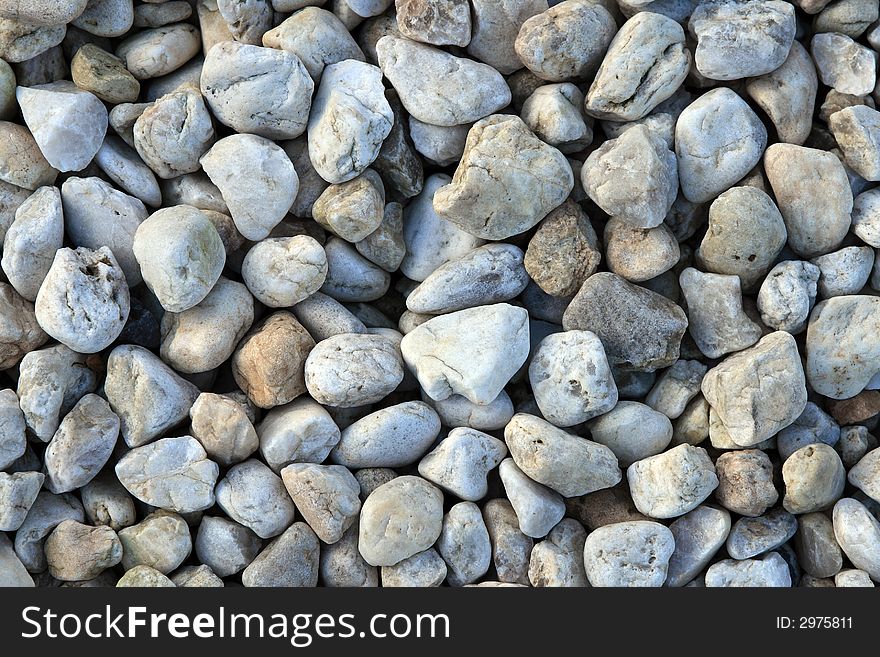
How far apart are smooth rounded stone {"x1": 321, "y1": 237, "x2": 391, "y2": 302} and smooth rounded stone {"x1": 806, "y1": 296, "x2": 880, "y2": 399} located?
835 millimetres

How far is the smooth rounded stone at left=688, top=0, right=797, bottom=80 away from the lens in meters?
1.62

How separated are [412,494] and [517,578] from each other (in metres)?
0.25

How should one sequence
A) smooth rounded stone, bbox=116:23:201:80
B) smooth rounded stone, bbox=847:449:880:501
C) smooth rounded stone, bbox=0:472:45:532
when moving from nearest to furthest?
smooth rounded stone, bbox=0:472:45:532 < smooth rounded stone, bbox=847:449:880:501 < smooth rounded stone, bbox=116:23:201:80

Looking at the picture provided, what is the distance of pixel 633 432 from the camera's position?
1625mm

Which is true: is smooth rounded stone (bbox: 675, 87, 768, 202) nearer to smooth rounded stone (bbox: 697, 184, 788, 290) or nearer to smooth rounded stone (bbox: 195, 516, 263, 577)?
smooth rounded stone (bbox: 697, 184, 788, 290)

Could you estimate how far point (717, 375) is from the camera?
160 centimetres

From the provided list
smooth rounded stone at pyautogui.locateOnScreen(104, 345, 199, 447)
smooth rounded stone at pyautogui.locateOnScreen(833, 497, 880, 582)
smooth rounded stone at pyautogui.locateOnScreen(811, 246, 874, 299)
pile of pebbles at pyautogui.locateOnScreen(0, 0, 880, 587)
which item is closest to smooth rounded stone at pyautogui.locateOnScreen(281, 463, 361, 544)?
pile of pebbles at pyautogui.locateOnScreen(0, 0, 880, 587)

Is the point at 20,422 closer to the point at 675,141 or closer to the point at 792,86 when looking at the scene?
the point at 675,141

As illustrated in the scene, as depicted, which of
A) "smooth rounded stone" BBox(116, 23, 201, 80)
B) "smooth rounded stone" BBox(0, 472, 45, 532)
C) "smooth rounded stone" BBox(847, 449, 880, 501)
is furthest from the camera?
"smooth rounded stone" BBox(116, 23, 201, 80)

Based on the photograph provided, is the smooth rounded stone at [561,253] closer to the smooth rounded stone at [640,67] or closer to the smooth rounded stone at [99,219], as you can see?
the smooth rounded stone at [640,67]

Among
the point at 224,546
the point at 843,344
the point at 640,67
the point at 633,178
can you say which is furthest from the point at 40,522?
the point at 843,344

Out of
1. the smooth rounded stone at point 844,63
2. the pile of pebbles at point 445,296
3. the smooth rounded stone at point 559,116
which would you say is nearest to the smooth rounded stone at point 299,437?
the pile of pebbles at point 445,296
